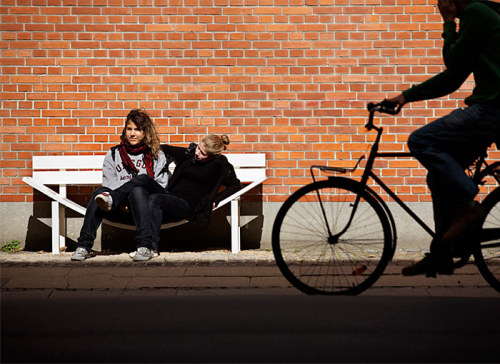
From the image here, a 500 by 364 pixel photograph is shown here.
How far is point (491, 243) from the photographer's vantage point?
4.39 metres

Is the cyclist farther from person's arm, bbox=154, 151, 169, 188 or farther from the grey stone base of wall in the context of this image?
person's arm, bbox=154, 151, 169, 188

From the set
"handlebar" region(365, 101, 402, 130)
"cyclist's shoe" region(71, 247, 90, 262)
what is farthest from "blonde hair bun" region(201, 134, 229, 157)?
"handlebar" region(365, 101, 402, 130)

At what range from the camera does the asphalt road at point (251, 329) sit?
3389mm

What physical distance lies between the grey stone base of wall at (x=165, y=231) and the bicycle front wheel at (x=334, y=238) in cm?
247

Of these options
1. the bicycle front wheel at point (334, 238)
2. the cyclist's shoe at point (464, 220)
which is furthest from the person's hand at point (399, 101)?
the cyclist's shoe at point (464, 220)

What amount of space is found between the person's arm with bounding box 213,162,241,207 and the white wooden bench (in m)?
0.10

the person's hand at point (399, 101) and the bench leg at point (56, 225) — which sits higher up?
the person's hand at point (399, 101)

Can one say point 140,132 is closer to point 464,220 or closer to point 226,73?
point 226,73

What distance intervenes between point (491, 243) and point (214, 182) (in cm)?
286

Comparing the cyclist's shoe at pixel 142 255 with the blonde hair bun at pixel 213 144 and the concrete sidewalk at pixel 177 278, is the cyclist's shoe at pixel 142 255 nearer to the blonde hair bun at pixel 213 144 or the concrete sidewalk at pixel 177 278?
the concrete sidewalk at pixel 177 278

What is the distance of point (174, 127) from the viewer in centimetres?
711

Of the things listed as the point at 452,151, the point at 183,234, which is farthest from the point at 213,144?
the point at 452,151

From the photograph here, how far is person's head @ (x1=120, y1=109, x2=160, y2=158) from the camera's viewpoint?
6.66 meters

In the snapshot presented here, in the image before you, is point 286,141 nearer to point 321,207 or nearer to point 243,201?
point 243,201
